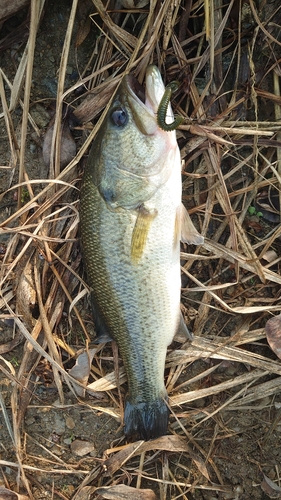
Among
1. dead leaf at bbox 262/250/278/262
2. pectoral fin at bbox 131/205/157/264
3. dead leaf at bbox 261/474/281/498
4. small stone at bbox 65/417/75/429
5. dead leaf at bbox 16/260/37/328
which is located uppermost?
pectoral fin at bbox 131/205/157/264

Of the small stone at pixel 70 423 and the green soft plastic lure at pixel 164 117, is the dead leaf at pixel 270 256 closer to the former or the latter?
the green soft plastic lure at pixel 164 117

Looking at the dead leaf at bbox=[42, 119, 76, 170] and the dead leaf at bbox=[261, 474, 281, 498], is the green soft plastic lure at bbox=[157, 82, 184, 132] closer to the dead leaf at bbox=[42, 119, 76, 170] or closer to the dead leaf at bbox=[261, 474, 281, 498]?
the dead leaf at bbox=[42, 119, 76, 170]

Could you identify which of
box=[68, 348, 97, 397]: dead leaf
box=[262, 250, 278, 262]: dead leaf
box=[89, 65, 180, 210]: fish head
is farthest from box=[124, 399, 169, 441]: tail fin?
box=[89, 65, 180, 210]: fish head

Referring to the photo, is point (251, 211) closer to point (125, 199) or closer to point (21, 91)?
point (125, 199)

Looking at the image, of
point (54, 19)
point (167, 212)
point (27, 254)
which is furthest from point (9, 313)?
point (54, 19)

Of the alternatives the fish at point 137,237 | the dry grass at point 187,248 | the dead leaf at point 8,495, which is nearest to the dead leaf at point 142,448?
the dry grass at point 187,248

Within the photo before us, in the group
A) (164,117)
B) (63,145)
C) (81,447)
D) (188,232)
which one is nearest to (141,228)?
(188,232)
